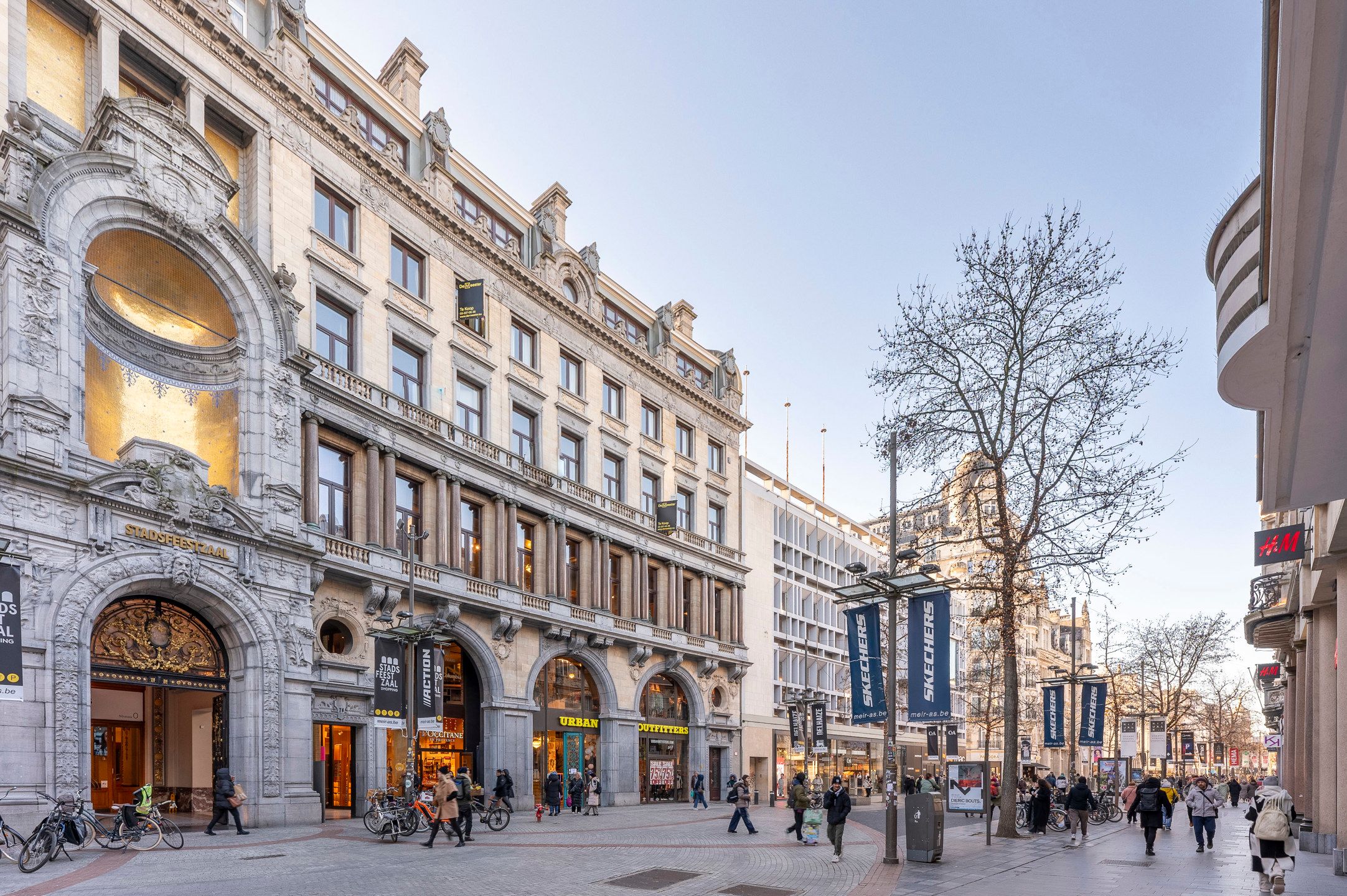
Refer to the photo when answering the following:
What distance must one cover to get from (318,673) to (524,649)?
10.4m

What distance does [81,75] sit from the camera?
25.0 meters

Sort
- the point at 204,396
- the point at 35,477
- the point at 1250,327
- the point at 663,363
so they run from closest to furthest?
Result: the point at 1250,327 < the point at 35,477 < the point at 204,396 < the point at 663,363

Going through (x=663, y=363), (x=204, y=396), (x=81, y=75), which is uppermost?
(x=81, y=75)

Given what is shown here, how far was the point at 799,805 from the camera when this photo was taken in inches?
985

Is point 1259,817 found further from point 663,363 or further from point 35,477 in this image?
point 663,363

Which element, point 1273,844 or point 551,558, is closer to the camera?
point 1273,844

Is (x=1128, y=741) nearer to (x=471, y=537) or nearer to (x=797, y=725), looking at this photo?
(x=797, y=725)

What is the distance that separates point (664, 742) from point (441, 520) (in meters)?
18.3

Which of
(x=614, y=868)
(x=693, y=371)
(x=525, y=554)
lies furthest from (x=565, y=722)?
(x=614, y=868)

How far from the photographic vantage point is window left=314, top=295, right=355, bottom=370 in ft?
102

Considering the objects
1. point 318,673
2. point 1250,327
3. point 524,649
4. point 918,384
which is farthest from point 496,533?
point 1250,327

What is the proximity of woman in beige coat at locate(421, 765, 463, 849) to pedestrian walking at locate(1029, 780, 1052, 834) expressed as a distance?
50.6 ft

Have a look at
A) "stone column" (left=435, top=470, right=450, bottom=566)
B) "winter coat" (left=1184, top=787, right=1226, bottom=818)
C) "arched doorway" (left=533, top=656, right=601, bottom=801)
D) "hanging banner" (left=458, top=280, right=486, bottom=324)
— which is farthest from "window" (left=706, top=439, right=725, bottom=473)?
"winter coat" (left=1184, top=787, right=1226, bottom=818)

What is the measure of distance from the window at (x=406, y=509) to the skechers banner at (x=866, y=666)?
16062 mm
